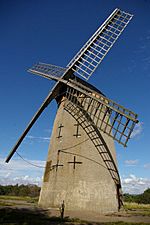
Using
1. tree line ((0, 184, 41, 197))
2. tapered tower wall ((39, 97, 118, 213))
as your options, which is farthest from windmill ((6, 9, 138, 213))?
tree line ((0, 184, 41, 197))

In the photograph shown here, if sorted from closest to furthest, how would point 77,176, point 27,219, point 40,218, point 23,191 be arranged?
1. point 27,219
2. point 40,218
3. point 77,176
4. point 23,191

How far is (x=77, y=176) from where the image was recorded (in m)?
11.5

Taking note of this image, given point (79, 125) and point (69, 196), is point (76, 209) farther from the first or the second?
point (79, 125)

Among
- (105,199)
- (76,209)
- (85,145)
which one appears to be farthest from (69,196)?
(85,145)

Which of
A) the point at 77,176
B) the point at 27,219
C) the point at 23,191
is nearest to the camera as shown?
the point at 27,219

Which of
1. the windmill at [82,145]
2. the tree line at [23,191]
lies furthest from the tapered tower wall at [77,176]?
the tree line at [23,191]

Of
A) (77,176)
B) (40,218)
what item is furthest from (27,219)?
(77,176)

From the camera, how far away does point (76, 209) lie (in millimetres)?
10938

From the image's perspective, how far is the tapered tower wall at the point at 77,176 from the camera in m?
11.1

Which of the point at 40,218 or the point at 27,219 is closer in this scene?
the point at 27,219

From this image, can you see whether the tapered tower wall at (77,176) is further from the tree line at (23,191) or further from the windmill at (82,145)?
the tree line at (23,191)

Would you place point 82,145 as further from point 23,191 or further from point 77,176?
point 23,191

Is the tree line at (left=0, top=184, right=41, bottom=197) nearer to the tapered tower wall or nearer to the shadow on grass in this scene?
the tapered tower wall

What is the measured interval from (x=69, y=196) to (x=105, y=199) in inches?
76.5
